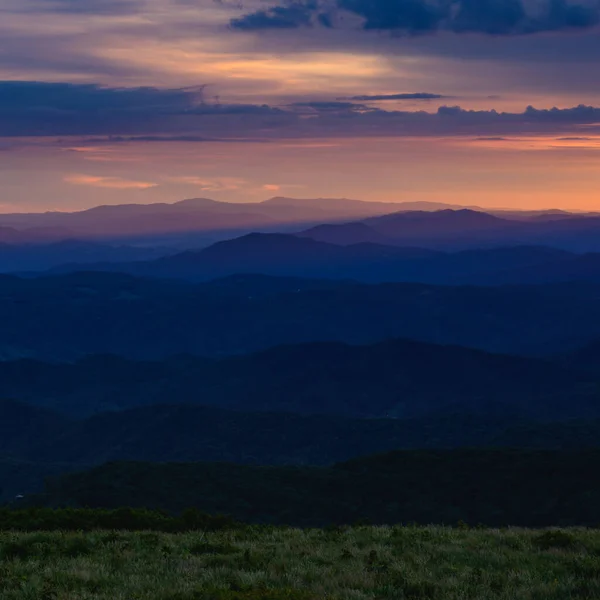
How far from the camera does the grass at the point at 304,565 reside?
13.8 m

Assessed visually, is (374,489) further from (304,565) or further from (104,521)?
(304,565)

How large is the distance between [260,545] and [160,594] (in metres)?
5.46

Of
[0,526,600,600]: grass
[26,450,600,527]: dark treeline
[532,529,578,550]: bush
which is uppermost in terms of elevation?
[0,526,600,600]: grass

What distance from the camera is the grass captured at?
1383cm

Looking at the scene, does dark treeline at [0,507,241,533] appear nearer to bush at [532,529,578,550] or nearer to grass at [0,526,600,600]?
grass at [0,526,600,600]

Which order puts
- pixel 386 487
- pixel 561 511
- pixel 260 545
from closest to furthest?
pixel 260 545 → pixel 561 511 → pixel 386 487

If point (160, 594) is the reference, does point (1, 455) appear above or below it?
below

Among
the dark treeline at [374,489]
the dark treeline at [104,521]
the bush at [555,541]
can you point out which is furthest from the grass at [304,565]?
the dark treeline at [374,489]

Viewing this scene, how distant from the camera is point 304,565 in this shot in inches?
627

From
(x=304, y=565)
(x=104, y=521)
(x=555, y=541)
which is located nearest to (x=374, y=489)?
(x=104, y=521)

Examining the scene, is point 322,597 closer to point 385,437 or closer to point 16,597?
point 16,597

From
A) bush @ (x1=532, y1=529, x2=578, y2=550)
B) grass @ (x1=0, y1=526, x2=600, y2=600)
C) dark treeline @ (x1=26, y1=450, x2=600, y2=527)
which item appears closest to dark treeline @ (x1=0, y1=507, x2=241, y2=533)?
grass @ (x1=0, y1=526, x2=600, y2=600)

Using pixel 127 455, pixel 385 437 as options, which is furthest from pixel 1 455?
pixel 385 437

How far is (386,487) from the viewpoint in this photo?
101750 mm
